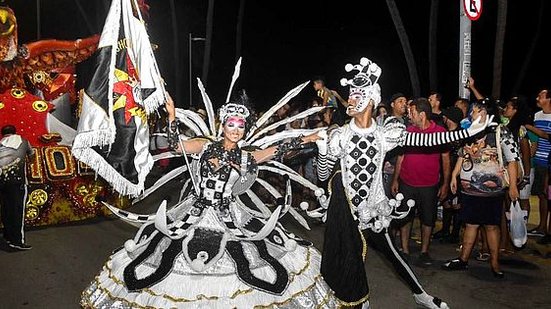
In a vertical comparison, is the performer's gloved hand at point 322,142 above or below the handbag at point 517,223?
above

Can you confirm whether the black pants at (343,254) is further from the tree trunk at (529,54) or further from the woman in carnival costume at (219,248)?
the tree trunk at (529,54)

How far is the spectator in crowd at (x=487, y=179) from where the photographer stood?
20.7ft

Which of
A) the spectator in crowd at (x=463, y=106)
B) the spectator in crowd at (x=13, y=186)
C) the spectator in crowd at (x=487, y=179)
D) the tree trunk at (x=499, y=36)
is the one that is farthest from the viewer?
the tree trunk at (x=499, y=36)

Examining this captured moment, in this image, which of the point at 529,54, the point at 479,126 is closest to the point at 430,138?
the point at 479,126

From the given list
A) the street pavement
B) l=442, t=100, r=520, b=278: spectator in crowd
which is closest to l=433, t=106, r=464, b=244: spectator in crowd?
the street pavement

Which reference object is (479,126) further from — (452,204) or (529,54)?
(529,54)

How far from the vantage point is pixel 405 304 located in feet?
19.5

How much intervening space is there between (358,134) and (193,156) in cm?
140

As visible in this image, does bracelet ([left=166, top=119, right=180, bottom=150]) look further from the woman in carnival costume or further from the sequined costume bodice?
the sequined costume bodice

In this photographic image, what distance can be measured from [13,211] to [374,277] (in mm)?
4989

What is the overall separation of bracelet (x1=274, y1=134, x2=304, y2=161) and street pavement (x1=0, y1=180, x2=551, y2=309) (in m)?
2.05

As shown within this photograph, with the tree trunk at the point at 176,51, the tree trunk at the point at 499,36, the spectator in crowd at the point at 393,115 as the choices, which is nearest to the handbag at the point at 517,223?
the spectator in crowd at the point at 393,115

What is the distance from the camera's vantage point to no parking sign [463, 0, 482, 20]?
31.4ft

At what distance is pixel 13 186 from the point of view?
816 cm
